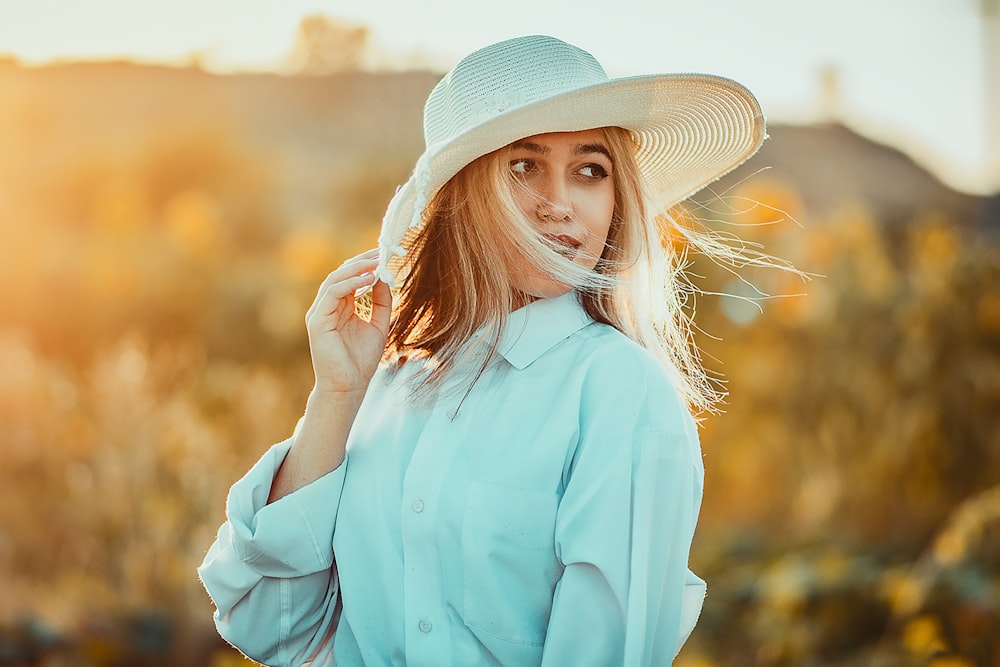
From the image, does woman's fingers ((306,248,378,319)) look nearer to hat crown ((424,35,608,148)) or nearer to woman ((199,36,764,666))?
woman ((199,36,764,666))

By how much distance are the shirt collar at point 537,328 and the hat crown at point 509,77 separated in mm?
307

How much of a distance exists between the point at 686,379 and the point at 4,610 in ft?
10.8

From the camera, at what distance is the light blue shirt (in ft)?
4.25

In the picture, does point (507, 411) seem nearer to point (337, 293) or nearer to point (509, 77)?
point (337, 293)

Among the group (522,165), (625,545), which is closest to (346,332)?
(522,165)

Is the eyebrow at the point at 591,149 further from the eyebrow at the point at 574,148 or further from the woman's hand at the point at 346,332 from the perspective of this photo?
the woman's hand at the point at 346,332

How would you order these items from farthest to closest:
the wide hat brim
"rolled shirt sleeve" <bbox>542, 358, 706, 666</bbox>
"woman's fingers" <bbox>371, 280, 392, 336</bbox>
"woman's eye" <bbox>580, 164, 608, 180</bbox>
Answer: "woman's fingers" <bbox>371, 280, 392, 336</bbox>, "woman's eye" <bbox>580, 164, 608, 180</bbox>, the wide hat brim, "rolled shirt sleeve" <bbox>542, 358, 706, 666</bbox>

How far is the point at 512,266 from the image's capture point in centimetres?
153

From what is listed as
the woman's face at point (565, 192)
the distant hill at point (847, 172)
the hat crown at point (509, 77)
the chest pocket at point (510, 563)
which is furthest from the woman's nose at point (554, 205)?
the distant hill at point (847, 172)

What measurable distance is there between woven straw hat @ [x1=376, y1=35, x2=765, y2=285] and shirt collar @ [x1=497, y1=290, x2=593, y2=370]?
0.21 metres

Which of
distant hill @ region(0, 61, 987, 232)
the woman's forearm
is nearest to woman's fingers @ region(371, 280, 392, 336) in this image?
the woman's forearm

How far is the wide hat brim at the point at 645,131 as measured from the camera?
142 cm

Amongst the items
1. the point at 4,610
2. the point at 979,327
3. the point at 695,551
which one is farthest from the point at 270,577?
the point at 979,327

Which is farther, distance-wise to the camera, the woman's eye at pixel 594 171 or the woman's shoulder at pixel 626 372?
the woman's eye at pixel 594 171
